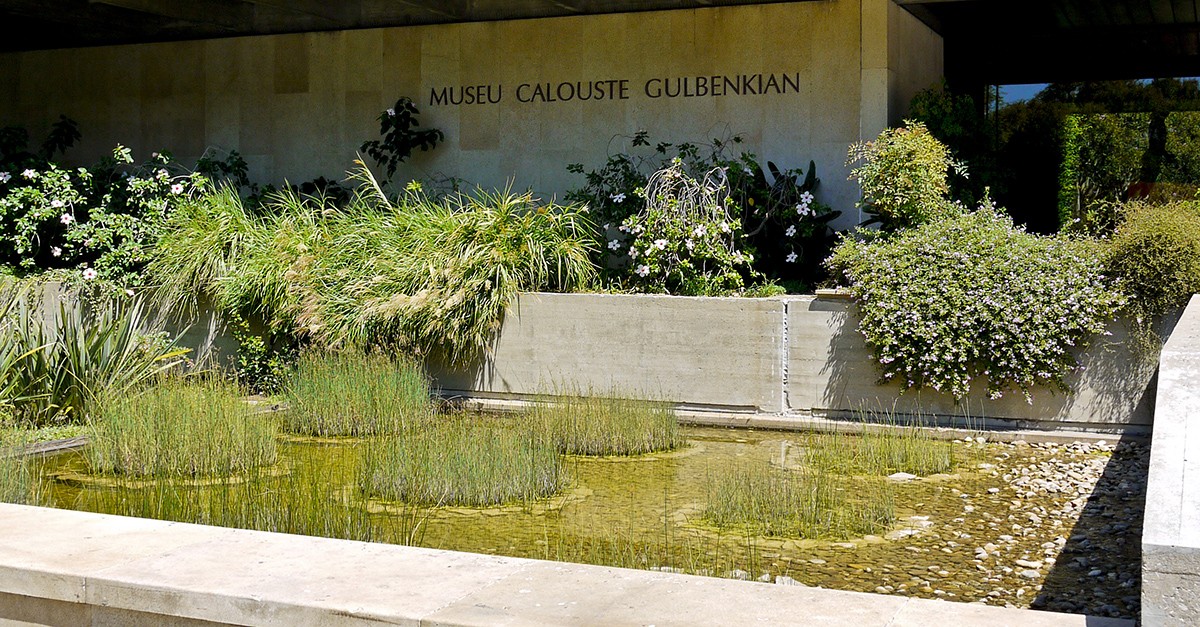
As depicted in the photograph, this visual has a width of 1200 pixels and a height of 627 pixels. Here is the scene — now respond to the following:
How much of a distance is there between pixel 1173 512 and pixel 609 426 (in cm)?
494

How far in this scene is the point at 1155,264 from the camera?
8047 millimetres

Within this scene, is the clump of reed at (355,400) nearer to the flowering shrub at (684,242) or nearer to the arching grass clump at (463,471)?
the arching grass clump at (463,471)

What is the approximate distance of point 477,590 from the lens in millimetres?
3334

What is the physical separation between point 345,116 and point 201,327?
137 inches

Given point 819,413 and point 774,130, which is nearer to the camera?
point 819,413

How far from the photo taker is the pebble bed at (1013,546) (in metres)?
4.72

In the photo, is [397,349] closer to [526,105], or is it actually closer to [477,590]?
[526,105]

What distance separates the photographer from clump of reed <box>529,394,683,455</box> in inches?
305

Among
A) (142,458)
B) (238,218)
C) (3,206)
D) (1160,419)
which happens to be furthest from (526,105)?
(1160,419)

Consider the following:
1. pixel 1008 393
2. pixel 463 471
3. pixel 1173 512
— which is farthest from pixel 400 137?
pixel 1173 512

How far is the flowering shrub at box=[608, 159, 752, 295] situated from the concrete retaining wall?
1.82 ft

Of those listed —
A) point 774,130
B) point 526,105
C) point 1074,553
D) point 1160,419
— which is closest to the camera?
point 1160,419

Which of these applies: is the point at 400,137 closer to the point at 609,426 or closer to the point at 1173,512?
the point at 609,426

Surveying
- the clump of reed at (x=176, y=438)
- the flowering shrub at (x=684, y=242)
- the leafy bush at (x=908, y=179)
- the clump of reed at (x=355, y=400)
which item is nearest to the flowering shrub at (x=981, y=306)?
the leafy bush at (x=908, y=179)
